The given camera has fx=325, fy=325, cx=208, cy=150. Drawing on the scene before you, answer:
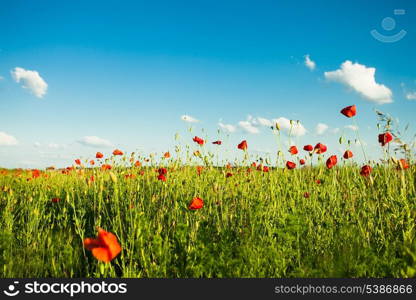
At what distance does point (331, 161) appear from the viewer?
11.4 feet

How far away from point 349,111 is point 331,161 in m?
0.59

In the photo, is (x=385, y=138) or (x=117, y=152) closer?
(x=385, y=138)

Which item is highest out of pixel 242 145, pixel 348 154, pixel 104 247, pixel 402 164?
pixel 242 145

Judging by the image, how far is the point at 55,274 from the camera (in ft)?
8.11

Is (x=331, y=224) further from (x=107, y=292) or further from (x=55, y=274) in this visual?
(x=55, y=274)

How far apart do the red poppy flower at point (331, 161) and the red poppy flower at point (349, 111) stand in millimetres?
533

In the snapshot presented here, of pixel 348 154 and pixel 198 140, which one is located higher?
pixel 198 140

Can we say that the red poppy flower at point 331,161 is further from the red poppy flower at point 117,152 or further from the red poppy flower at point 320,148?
the red poppy flower at point 117,152

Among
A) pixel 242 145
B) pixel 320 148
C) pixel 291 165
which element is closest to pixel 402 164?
pixel 320 148

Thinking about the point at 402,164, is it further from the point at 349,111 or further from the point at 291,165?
the point at 291,165

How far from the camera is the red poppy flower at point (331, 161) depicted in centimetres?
343

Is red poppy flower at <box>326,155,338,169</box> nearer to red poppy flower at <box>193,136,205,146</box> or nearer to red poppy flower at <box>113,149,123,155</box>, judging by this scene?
red poppy flower at <box>193,136,205,146</box>

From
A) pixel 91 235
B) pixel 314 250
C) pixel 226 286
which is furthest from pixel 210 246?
pixel 91 235

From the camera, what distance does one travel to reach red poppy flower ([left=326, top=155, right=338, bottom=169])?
11.3 feet
